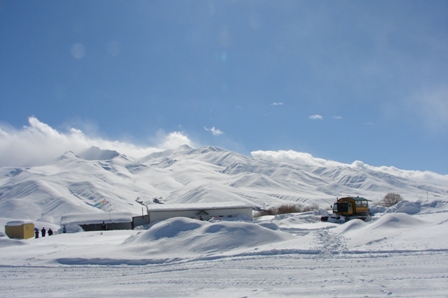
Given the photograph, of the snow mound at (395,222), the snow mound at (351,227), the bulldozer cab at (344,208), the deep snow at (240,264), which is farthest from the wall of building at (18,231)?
the snow mound at (395,222)

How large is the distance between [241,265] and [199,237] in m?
4.46

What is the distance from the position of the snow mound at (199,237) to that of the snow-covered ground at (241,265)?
4 cm

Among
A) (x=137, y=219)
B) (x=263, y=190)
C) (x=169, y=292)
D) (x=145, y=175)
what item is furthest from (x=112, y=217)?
(x=145, y=175)

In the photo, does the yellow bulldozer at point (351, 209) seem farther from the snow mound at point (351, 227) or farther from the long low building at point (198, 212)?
the snow mound at point (351, 227)

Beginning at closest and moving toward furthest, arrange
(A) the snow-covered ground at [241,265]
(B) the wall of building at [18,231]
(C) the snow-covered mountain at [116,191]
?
(A) the snow-covered ground at [241,265] → (B) the wall of building at [18,231] → (C) the snow-covered mountain at [116,191]

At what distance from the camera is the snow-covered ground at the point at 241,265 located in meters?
9.22

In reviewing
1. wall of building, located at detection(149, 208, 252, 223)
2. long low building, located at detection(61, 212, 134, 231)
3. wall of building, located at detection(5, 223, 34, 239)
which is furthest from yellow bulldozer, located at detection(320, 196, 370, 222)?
wall of building, located at detection(5, 223, 34, 239)

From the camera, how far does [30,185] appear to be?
4473 inches

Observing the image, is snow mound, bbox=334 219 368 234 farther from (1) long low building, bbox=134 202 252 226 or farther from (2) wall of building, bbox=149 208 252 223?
(2) wall of building, bbox=149 208 252 223

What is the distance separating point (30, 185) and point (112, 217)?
268 ft

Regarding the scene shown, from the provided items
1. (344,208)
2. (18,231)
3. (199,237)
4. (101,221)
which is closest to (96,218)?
(101,221)

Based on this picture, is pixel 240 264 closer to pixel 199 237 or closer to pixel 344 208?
pixel 199 237

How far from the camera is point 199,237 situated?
1605 centimetres

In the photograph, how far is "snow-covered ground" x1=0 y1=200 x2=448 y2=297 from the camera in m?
9.22
